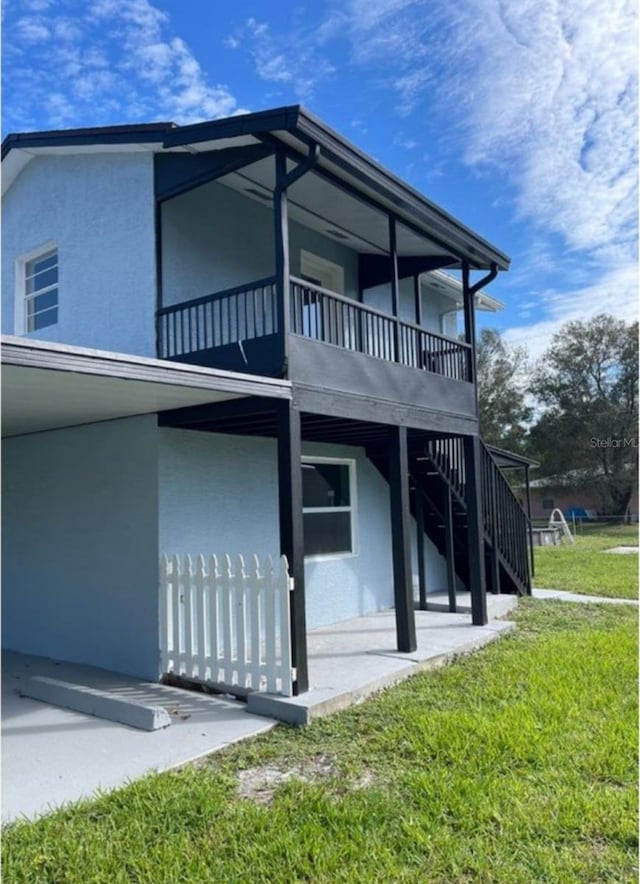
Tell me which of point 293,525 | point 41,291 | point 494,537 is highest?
point 41,291

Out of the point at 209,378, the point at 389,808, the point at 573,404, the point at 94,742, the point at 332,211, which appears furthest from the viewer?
the point at 573,404

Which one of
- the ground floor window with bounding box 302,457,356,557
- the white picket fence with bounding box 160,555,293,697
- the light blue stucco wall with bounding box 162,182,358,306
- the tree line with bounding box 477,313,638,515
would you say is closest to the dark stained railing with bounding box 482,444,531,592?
the ground floor window with bounding box 302,457,356,557

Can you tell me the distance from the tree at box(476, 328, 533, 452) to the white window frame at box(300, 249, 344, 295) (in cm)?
2871

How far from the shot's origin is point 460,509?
11.0 meters

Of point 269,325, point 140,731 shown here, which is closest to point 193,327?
point 269,325

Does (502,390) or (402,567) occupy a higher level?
(502,390)

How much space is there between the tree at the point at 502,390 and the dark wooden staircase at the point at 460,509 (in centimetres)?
2658

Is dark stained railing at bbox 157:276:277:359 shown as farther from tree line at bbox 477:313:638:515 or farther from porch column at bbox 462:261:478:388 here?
tree line at bbox 477:313:638:515

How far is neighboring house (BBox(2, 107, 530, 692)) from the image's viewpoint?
20.7 feet

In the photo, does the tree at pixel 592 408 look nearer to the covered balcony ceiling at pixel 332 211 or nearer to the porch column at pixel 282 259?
the covered balcony ceiling at pixel 332 211

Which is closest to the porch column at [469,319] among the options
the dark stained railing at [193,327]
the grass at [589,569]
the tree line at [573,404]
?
the dark stained railing at [193,327]

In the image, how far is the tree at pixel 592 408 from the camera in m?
37.0

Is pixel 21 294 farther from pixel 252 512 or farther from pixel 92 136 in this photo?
pixel 252 512

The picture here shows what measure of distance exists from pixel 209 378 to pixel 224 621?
236 cm
